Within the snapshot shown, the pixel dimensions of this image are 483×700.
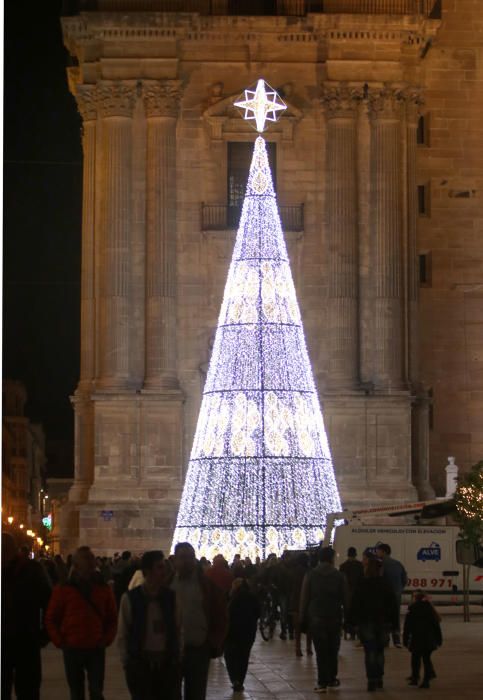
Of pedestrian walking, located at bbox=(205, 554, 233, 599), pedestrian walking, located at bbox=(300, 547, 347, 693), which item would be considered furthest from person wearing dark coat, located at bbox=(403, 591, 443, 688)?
pedestrian walking, located at bbox=(205, 554, 233, 599)

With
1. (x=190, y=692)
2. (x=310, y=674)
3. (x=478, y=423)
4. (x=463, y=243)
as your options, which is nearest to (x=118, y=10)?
(x=463, y=243)

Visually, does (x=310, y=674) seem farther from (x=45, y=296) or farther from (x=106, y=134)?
(x=45, y=296)

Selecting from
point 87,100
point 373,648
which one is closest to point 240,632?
point 373,648

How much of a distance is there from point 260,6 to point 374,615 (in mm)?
34857

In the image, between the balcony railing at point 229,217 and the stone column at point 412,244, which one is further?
the stone column at point 412,244

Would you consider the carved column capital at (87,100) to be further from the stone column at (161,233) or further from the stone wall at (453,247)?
the stone wall at (453,247)

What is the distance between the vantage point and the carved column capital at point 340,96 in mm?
56656

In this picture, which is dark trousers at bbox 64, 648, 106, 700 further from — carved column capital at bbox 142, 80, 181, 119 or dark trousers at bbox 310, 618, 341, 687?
carved column capital at bbox 142, 80, 181, 119

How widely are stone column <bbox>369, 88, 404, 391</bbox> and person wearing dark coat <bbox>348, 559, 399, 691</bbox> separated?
29.1 meters

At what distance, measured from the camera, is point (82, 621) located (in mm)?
19250

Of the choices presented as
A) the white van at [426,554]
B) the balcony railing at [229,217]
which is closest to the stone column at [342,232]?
the balcony railing at [229,217]

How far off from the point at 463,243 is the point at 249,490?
18099mm

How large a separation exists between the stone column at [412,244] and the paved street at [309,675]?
68.8ft

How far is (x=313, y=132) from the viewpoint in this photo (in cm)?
5731
